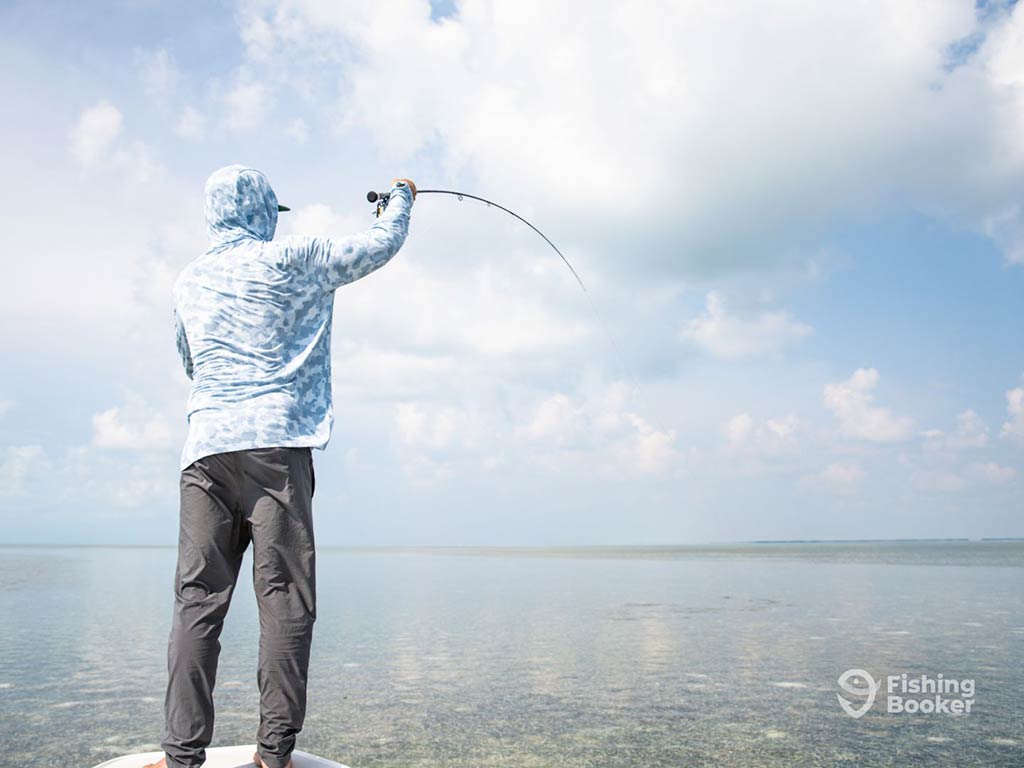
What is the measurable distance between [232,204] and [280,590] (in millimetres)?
1344

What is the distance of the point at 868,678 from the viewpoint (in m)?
5.25

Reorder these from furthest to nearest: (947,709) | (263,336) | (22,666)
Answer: (22,666) < (947,709) < (263,336)

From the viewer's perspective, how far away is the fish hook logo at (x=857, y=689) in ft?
14.4

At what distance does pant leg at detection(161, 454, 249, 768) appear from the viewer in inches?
94.0

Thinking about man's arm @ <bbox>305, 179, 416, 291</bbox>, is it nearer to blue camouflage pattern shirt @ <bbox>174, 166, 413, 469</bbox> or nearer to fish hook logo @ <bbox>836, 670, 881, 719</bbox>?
blue camouflage pattern shirt @ <bbox>174, 166, 413, 469</bbox>

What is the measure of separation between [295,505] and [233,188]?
1.15m

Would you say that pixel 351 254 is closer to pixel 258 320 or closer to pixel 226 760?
pixel 258 320

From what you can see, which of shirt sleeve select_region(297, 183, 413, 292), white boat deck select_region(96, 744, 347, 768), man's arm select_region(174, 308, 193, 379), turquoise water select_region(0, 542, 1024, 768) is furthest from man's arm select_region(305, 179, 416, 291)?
turquoise water select_region(0, 542, 1024, 768)

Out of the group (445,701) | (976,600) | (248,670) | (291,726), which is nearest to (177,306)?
(291,726)

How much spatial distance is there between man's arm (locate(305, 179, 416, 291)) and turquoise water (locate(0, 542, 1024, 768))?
202cm

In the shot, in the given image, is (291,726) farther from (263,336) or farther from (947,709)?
(947,709)

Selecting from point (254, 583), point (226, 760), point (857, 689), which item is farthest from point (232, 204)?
point (857, 689)

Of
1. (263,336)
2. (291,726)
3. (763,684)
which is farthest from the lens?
(763,684)

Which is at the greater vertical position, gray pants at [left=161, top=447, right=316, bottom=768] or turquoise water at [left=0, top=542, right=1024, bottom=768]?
gray pants at [left=161, top=447, right=316, bottom=768]
